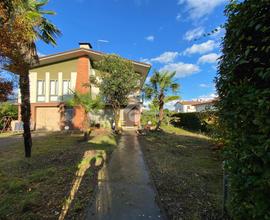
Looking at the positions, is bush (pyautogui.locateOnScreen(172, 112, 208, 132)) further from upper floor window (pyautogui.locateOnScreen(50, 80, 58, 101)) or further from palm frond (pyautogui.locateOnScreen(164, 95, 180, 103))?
upper floor window (pyautogui.locateOnScreen(50, 80, 58, 101))

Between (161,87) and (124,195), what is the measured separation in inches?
588

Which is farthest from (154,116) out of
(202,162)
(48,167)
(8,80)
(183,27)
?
(8,80)

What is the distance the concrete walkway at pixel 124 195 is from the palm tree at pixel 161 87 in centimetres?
1189

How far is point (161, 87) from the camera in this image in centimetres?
1925

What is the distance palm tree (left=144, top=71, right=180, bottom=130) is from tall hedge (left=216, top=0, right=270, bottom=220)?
54.0 ft

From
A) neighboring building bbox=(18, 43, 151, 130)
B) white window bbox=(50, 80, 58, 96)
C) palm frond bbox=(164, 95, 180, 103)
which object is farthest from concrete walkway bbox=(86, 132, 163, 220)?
white window bbox=(50, 80, 58, 96)

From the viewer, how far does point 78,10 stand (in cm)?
1695

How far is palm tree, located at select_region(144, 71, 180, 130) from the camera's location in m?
19.2

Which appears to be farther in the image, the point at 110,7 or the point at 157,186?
the point at 110,7

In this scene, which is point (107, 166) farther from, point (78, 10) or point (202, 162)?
point (78, 10)

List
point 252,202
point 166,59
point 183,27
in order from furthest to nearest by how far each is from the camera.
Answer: point 166,59
point 183,27
point 252,202

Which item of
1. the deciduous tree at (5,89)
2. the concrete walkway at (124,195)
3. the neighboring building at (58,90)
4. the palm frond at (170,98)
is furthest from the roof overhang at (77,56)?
the concrete walkway at (124,195)

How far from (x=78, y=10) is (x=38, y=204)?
16.3 meters

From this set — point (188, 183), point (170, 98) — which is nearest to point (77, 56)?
point (170, 98)
